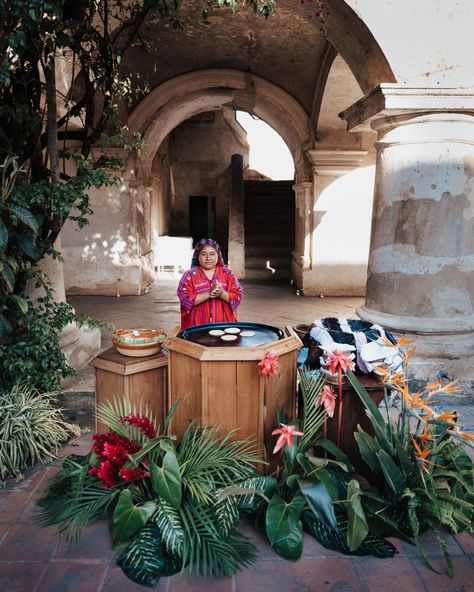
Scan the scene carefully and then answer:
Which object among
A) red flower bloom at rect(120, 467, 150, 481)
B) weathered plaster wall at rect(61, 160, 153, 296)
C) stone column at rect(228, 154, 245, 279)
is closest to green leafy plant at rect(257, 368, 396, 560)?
red flower bloom at rect(120, 467, 150, 481)

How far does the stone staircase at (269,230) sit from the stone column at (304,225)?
5.10ft

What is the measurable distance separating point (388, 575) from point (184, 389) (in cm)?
137

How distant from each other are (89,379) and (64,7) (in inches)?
113

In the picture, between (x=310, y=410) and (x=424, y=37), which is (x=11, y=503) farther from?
(x=424, y=37)

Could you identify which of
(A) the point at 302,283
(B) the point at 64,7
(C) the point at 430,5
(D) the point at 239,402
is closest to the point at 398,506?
(D) the point at 239,402

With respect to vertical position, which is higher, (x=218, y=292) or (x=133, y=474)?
(x=218, y=292)

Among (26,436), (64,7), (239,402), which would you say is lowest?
(26,436)

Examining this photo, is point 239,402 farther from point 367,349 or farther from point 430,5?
point 430,5

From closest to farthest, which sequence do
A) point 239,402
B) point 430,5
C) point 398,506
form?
point 398,506 < point 239,402 < point 430,5

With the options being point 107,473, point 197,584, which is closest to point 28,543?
point 107,473

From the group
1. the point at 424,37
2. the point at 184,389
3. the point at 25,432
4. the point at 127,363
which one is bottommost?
the point at 25,432

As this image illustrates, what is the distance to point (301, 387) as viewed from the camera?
2.97 meters

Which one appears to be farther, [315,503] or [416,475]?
[416,475]

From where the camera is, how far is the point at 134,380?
121 inches
